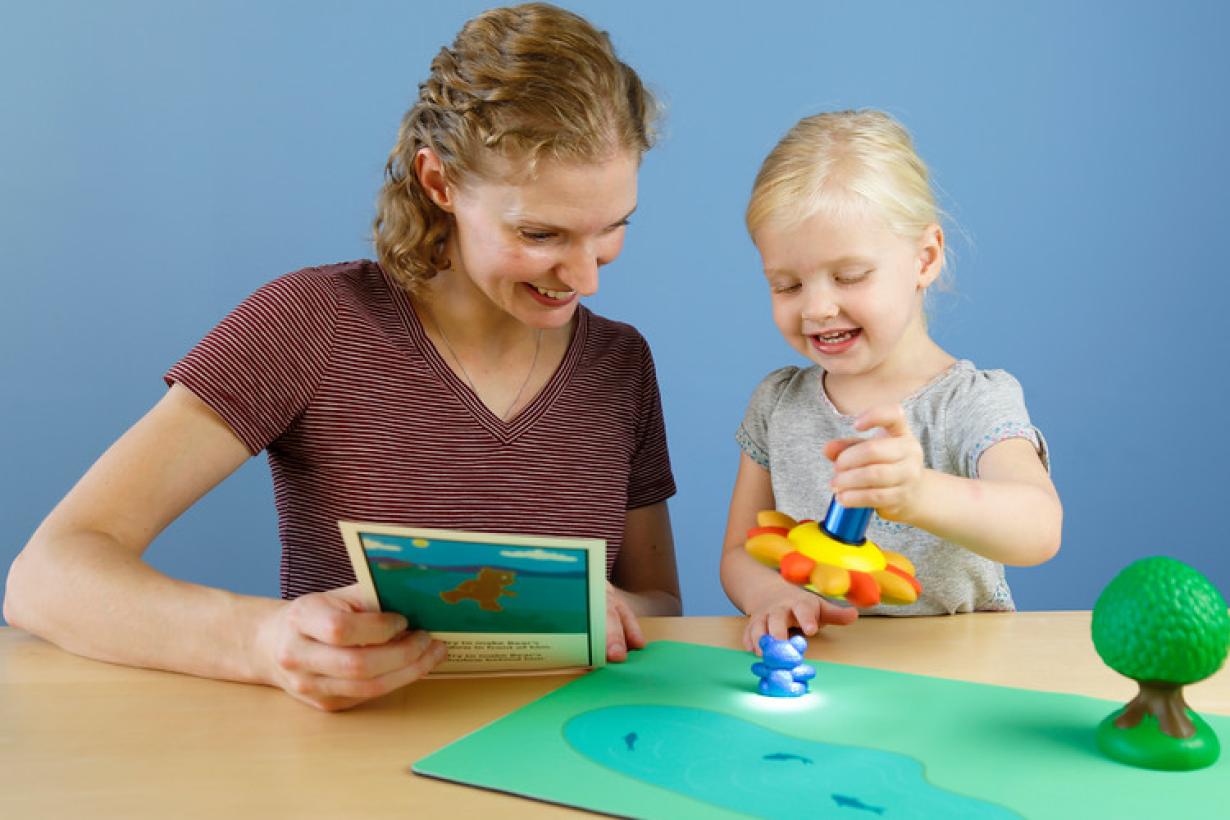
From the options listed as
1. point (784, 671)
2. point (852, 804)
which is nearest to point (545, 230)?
point (784, 671)

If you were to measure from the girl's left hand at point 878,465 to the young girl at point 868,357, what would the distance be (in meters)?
0.24

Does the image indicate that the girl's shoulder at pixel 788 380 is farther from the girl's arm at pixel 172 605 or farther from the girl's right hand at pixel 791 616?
the girl's arm at pixel 172 605

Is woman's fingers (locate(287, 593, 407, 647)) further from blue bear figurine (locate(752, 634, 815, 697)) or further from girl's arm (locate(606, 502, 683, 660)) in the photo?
girl's arm (locate(606, 502, 683, 660))

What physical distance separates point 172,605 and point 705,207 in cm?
168

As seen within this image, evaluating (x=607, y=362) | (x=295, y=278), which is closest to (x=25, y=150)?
(x=295, y=278)

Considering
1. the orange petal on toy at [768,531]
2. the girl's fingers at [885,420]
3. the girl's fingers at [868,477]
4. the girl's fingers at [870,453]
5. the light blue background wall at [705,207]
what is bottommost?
the orange petal on toy at [768,531]

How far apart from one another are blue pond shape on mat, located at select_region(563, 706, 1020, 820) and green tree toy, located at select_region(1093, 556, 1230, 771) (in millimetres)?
145

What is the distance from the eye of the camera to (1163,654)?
85cm

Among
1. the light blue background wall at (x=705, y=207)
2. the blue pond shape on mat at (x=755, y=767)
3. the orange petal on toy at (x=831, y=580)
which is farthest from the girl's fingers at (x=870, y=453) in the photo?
the light blue background wall at (x=705, y=207)

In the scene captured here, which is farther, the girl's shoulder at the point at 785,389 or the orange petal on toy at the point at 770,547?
the girl's shoulder at the point at 785,389

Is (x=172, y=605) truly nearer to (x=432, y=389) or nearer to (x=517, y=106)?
(x=432, y=389)

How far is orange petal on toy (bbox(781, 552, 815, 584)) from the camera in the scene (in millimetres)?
893

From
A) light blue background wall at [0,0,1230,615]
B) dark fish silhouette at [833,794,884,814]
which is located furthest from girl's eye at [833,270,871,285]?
light blue background wall at [0,0,1230,615]

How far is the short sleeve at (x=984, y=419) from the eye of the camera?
1.29 metres
